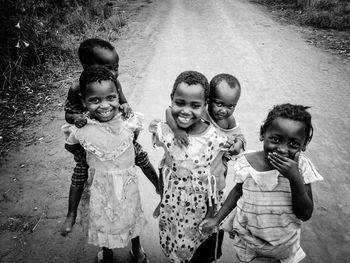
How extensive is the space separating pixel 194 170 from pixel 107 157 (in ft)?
1.99

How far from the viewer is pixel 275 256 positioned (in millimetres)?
1682

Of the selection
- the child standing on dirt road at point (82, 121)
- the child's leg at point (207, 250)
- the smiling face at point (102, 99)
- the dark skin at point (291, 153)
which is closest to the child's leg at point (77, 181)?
the child standing on dirt road at point (82, 121)

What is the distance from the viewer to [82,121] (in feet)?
5.93

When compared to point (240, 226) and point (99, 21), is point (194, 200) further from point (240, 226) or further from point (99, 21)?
point (99, 21)

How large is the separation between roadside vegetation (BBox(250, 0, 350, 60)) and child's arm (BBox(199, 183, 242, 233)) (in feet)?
20.0

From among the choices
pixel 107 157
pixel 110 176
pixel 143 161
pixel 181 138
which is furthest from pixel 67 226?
pixel 181 138

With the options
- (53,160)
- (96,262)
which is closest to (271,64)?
(53,160)

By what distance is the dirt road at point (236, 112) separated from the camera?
2566mm

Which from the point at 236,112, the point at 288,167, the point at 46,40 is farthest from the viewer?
the point at 46,40

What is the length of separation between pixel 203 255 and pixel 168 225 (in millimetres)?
518

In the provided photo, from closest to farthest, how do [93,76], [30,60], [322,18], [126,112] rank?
[93,76] < [126,112] < [30,60] < [322,18]

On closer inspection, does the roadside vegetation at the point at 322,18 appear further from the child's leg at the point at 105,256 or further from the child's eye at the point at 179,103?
the child's leg at the point at 105,256

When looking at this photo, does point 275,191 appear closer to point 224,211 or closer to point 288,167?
point 288,167

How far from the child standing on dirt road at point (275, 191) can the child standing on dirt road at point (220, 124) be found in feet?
0.58
